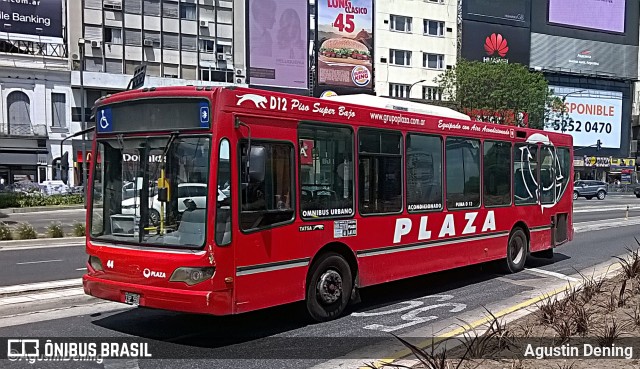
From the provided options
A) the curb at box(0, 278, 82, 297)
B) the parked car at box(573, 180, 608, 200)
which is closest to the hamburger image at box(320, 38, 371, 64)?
the parked car at box(573, 180, 608, 200)

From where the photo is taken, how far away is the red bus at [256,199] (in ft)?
22.4

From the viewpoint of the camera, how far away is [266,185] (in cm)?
730

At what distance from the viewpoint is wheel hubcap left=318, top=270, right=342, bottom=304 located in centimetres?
809

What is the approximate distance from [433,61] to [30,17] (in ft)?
128

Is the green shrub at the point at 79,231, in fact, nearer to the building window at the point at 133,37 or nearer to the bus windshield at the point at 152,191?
the bus windshield at the point at 152,191

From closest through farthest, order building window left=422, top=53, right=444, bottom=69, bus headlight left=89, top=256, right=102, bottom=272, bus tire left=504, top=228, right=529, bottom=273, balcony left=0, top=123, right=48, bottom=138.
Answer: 1. bus headlight left=89, top=256, right=102, bottom=272
2. bus tire left=504, top=228, right=529, bottom=273
3. balcony left=0, top=123, right=48, bottom=138
4. building window left=422, top=53, right=444, bottom=69

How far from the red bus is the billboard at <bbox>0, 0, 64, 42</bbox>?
45192 mm

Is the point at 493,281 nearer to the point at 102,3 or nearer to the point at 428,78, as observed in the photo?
the point at 102,3

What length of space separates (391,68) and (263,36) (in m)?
14.3

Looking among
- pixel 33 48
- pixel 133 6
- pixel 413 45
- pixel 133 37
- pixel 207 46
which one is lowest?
pixel 33 48

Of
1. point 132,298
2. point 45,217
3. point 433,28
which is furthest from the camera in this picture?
point 433,28

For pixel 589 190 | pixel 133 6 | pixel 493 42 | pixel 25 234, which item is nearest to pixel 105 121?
pixel 25 234

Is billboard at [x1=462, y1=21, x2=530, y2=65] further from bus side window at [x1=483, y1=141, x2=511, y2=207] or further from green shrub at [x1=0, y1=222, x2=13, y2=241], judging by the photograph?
bus side window at [x1=483, y1=141, x2=511, y2=207]

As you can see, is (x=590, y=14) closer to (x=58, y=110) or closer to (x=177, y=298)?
(x=58, y=110)
